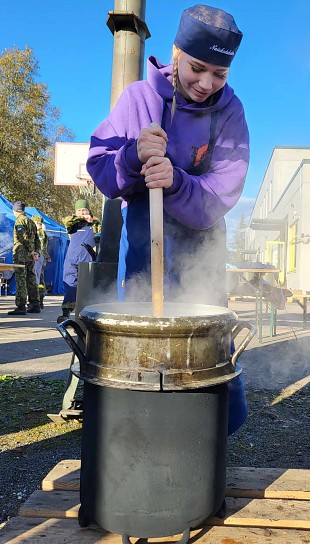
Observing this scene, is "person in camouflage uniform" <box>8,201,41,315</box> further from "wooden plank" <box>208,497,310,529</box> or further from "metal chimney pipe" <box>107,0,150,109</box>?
"wooden plank" <box>208,497,310,529</box>

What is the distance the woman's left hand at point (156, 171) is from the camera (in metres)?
1.44

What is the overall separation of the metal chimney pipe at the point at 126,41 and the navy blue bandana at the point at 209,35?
1.79 m

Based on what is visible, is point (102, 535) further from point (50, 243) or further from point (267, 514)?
point (50, 243)

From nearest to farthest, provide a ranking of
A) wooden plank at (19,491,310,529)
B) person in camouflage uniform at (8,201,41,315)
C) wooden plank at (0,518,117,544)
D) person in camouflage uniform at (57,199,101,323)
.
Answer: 1. wooden plank at (0,518,117,544)
2. wooden plank at (19,491,310,529)
3. person in camouflage uniform at (57,199,101,323)
4. person in camouflage uniform at (8,201,41,315)

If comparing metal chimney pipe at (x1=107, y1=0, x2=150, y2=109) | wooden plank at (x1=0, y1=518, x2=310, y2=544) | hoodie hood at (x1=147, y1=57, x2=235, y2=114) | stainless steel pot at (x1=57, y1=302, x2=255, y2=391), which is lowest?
wooden plank at (x1=0, y1=518, x2=310, y2=544)

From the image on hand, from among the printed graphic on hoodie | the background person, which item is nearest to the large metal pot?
the background person

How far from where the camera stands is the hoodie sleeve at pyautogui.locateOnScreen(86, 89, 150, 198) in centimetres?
156

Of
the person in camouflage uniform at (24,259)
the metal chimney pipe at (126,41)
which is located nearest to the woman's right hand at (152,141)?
the metal chimney pipe at (126,41)

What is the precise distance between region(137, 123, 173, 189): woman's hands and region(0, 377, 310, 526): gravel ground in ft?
5.32

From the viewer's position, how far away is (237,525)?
1472 millimetres

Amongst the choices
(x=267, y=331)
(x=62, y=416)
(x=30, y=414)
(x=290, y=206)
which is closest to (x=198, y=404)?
(x=62, y=416)

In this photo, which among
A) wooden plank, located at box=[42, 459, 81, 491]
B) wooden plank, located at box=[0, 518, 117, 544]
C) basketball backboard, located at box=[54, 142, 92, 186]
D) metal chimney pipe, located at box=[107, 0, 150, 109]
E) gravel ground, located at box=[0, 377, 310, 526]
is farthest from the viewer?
basketball backboard, located at box=[54, 142, 92, 186]

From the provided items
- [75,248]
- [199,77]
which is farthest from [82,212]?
[199,77]

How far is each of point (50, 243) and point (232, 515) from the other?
15449 millimetres
